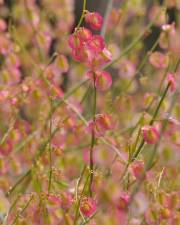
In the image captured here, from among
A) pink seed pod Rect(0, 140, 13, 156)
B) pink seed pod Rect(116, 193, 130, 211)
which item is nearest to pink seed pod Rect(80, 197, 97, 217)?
pink seed pod Rect(116, 193, 130, 211)

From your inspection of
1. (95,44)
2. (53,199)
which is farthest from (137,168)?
(95,44)

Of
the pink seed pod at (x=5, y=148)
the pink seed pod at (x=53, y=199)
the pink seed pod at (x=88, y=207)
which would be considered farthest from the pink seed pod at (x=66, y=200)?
the pink seed pod at (x=5, y=148)

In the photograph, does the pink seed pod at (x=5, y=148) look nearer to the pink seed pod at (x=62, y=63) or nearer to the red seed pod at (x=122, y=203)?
the pink seed pod at (x=62, y=63)

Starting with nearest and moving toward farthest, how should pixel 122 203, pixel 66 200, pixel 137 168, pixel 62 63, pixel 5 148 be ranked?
pixel 122 203
pixel 137 168
pixel 66 200
pixel 5 148
pixel 62 63

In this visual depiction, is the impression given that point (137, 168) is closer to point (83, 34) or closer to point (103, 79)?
point (103, 79)

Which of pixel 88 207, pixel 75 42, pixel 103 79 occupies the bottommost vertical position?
pixel 88 207

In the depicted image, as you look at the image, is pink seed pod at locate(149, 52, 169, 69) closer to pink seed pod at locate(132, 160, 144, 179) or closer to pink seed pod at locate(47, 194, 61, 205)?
pink seed pod at locate(132, 160, 144, 179)
